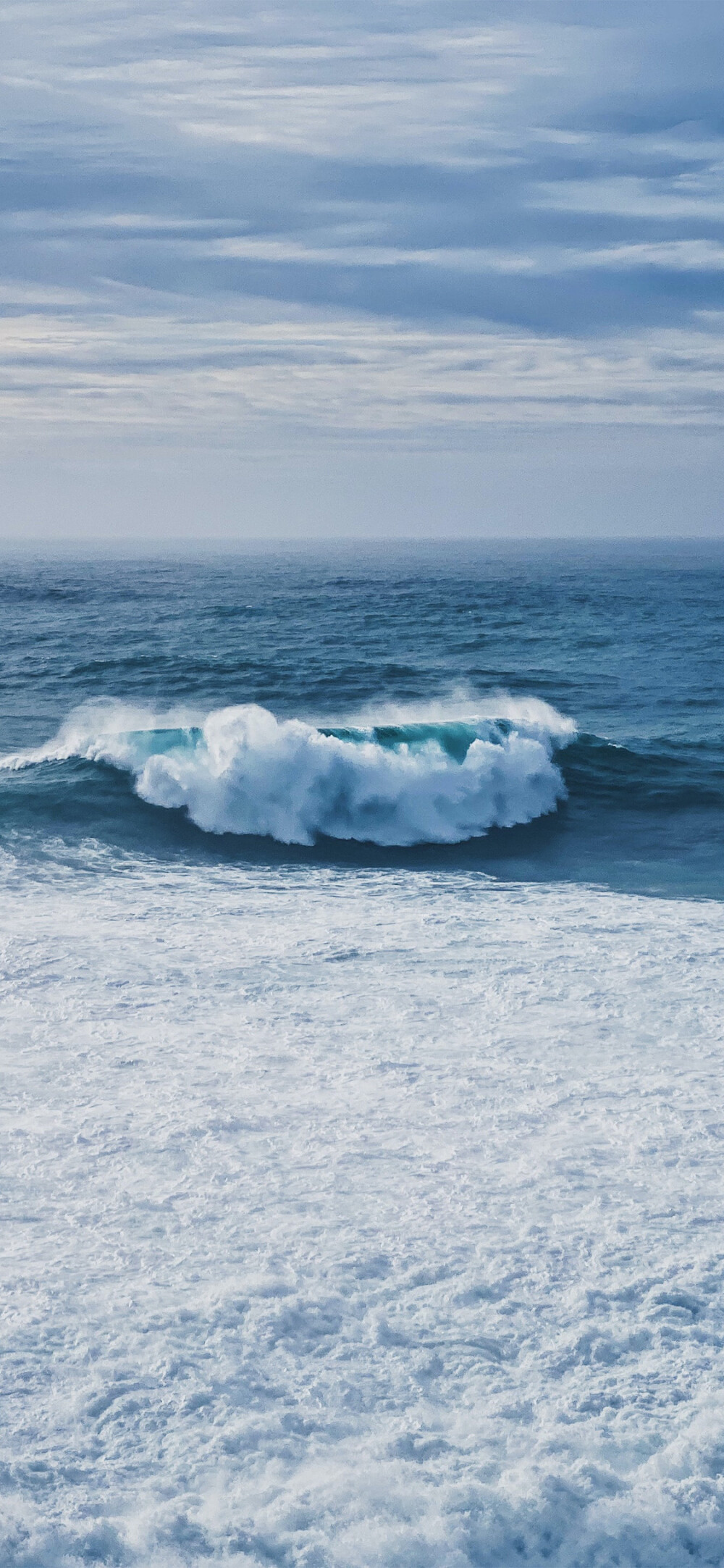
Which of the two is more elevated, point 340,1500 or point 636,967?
point 636,967

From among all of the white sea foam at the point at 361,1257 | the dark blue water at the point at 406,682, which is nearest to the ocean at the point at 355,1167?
the white sea foam at the point at 361,1257

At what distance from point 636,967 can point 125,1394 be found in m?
5.73

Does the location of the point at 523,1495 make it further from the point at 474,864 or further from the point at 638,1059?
the point at 474,864

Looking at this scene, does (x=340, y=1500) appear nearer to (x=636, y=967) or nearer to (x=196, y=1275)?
(x=196, y=1275)

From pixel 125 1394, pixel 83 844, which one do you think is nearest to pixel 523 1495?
pixel 125 1394

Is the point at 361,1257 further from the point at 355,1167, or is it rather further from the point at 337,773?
the point at 337,773

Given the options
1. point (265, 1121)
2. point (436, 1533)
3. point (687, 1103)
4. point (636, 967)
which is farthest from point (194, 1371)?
point (636, 967)

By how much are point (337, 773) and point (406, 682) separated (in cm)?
939

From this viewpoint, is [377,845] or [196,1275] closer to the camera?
[196,1275]

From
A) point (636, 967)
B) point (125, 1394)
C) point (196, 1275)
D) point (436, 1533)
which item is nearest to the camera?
point (436, 1533)

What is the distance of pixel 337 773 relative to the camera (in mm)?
15562

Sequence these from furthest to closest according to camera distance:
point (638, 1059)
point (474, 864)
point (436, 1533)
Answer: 1. point (474, 864)
2. point (638, 1059)
3. point (436, 1533)

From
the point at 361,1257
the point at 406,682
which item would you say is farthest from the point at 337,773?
the point at 361,1257

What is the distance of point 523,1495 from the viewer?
4051 mm
